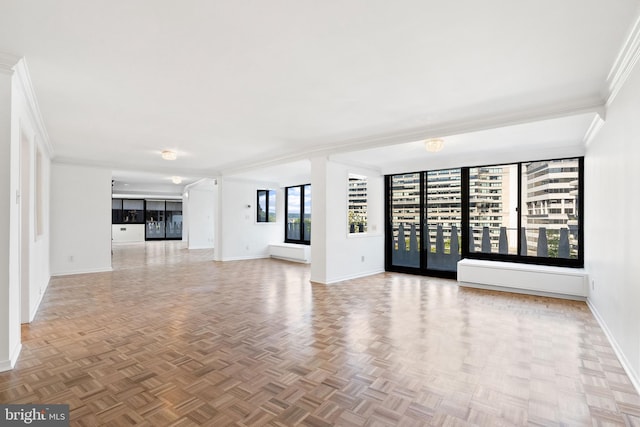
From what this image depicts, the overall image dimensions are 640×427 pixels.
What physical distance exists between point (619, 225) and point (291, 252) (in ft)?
23.7

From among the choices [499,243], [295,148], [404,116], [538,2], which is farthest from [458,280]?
[538,2]

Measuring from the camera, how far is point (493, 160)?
5953mm

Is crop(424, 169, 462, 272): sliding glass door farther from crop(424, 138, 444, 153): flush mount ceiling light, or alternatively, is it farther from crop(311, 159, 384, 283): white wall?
crop(424, 138, 444, 153): flush mount ceiling light

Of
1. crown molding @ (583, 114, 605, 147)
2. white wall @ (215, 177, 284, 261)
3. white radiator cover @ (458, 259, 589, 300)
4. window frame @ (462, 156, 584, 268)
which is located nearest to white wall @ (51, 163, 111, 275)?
white wall @ (215, 177, 284, 261)

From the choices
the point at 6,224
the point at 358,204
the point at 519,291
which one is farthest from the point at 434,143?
the point at 6,224

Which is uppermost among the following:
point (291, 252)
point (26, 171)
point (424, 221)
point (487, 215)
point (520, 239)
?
point (26, 171)

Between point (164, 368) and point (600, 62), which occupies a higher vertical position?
point (600, 62)

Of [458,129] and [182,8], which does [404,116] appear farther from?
[182,8]

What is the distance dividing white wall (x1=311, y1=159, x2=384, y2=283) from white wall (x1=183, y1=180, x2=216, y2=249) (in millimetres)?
7600

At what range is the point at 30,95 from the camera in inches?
133

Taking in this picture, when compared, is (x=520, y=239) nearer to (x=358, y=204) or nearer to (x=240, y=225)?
(x=358, y=204)

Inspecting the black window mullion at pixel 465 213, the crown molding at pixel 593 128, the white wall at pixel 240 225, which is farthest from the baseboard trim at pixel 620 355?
the white wall at pixel 240 225

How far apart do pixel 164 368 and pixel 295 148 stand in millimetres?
4233

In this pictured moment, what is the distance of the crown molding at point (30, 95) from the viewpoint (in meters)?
2.80
